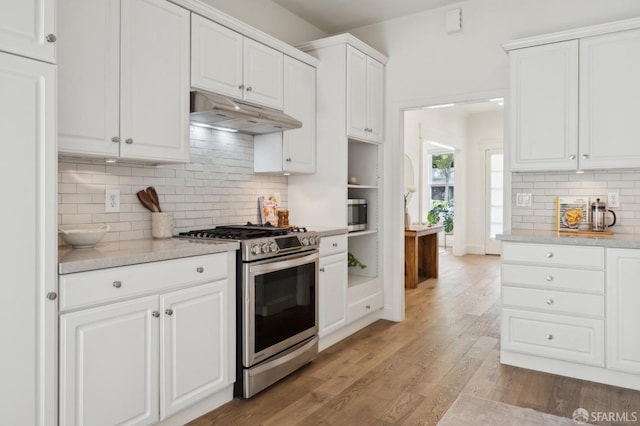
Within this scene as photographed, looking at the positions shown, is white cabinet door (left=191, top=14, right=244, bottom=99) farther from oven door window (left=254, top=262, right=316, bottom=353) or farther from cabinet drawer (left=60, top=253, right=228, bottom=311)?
oven door window (left=254, top=262, right=316, bottom=353)

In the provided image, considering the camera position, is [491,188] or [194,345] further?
[491,188]

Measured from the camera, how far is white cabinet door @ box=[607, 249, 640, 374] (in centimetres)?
272

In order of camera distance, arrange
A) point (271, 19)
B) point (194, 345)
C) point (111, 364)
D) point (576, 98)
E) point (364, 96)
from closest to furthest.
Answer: point (111, 364) < point (194, 345) < point (576, 98) < point (271, 19) < point (364, 96)

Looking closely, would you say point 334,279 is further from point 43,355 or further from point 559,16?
point 559,16

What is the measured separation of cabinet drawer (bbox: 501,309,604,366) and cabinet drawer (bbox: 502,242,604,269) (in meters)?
0.37

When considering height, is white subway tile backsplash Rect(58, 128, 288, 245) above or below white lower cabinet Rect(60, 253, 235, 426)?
above

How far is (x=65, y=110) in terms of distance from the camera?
2012 mm

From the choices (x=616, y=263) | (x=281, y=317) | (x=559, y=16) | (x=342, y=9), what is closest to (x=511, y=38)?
(x=559, y=16)

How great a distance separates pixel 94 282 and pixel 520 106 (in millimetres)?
3058

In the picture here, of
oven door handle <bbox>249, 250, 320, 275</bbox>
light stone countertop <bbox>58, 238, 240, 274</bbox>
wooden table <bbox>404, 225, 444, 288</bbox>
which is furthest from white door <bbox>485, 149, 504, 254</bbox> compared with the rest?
light stone countertop <bbox>58, 238, 240, 274</bbox>

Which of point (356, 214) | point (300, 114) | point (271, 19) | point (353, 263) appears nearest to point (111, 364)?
point (300, 114)

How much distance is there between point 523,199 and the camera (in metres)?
3.65

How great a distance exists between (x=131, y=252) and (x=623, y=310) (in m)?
2.93

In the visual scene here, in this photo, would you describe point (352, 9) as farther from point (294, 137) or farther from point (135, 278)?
point (135, 278)
